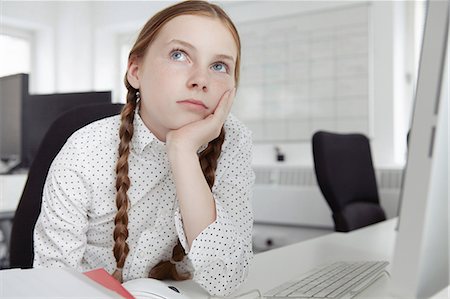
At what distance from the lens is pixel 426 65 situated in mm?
429

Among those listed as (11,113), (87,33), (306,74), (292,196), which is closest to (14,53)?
(87,33)

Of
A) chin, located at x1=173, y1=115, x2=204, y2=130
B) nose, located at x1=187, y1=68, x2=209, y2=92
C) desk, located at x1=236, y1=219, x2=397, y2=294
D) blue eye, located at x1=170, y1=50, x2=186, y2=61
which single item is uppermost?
blue eye, located at x1=170, y1=50, x2=186, y2=61

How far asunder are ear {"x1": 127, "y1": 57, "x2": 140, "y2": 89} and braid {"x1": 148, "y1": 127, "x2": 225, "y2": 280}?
0.17 m

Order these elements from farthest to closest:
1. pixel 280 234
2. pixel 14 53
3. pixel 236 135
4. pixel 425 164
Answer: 1. pixel 14 53
2. pixel 280 234
3. pixel 236 135
4. pixel 425 164

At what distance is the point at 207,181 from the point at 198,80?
20 cm

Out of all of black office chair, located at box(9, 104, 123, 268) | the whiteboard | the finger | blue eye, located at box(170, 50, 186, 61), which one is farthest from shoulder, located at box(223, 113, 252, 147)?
the whiteboard

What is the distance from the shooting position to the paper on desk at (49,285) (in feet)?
1.53

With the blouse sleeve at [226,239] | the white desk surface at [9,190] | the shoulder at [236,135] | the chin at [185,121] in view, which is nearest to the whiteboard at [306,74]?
the white desk surface at [9,190]

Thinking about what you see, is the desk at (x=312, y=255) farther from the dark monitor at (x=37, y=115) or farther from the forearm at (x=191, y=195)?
the dark monitor at (x=37, y=115)

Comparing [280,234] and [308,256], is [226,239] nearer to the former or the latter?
[308,256]

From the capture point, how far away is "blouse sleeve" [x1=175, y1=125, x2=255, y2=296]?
726 mm

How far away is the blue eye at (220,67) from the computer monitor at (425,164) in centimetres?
40

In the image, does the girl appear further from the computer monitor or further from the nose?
the computer monitor

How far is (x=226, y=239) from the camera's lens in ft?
2.46
